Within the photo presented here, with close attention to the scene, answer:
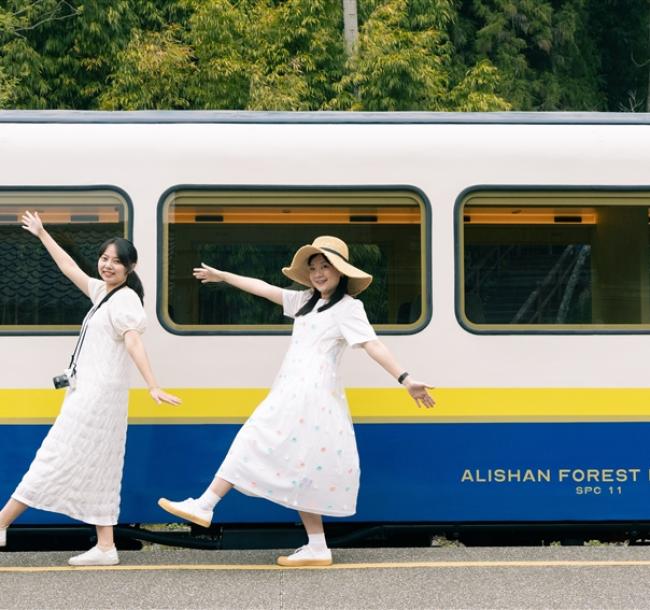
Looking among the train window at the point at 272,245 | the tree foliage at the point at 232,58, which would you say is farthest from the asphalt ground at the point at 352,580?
the tree foliage at the point at 232,58

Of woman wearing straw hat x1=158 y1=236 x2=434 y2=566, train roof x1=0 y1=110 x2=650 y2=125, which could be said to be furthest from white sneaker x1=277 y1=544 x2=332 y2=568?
train roof x1=0 y1=110 x2=650 y2=125

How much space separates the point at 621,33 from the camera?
23766 mm

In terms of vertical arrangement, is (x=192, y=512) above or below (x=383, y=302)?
below

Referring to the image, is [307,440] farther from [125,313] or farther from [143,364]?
[125,313]

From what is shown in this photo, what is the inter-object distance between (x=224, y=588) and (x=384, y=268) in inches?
79.5

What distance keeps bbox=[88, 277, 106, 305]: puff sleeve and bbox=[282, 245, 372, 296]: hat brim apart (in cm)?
93

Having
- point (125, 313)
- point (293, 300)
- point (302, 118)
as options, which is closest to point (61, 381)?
point (125, 313)

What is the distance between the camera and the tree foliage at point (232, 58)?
14.2 meters

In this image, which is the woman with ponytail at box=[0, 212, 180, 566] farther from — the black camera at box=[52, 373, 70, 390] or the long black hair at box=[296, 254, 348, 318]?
the long black hair at box=[296, 254, 348, 318]

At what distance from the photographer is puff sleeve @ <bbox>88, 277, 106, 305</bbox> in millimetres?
5848

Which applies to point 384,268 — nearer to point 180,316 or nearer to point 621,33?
point 180,316

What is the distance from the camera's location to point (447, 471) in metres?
6.34

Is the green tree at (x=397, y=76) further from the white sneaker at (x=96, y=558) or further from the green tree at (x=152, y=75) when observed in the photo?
the white sneaker at (x=96, y=558)

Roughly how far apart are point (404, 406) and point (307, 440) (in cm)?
90
